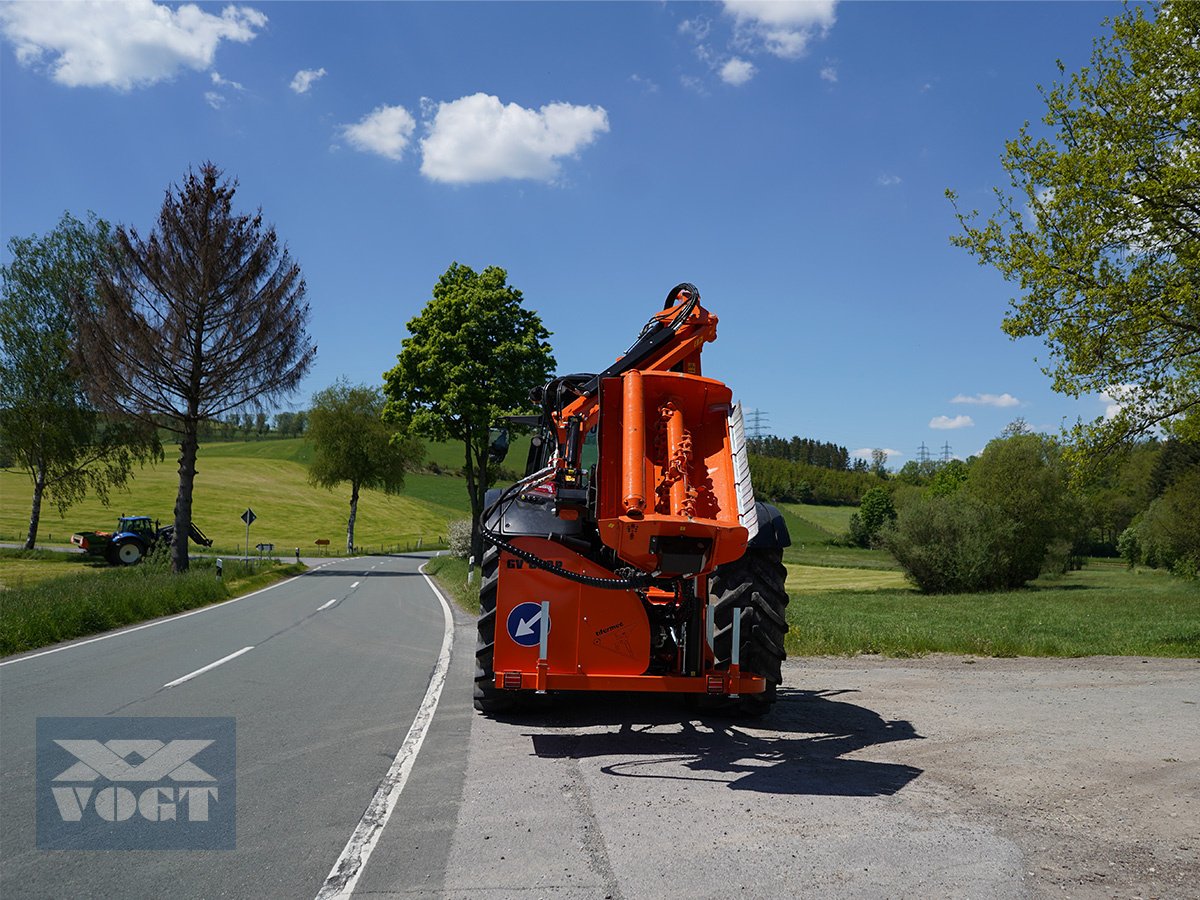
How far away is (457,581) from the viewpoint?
89.4ft

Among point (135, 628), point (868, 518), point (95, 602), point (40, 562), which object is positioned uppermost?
point (868, 518)

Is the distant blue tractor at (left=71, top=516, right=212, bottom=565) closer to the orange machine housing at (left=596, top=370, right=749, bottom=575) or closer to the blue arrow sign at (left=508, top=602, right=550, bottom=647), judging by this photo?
the blue arrow sign at (left=508, top=602, right=550, bottom=647)

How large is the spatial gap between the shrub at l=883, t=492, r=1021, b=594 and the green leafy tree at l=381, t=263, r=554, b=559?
1999 cm

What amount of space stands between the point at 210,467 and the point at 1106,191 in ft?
274

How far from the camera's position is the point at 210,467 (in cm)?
8256

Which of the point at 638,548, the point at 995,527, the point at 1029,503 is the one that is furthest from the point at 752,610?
the point at 1029,503

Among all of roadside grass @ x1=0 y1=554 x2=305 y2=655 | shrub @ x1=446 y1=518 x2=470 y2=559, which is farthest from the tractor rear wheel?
shrub @ x1=446 y1=518 x2=470 y2=559

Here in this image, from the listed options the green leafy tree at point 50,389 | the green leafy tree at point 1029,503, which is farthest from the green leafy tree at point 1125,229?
the green leafy tree at point 50,389

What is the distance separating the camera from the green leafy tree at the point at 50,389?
37.8m

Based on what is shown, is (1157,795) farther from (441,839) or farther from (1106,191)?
(1106,191)

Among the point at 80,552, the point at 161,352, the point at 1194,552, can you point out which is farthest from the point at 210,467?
the point at 1194,552

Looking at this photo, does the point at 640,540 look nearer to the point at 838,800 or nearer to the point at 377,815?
the point at 838,800

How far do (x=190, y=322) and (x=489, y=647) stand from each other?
27.8 metres

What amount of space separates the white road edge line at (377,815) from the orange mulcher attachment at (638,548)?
79 centimetres
